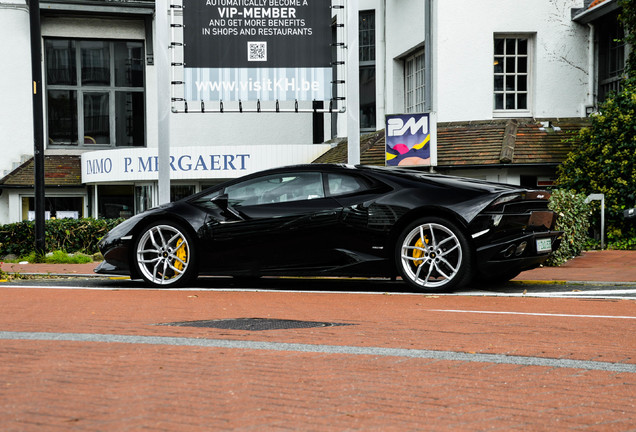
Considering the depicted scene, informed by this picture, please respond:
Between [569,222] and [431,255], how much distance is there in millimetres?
4435

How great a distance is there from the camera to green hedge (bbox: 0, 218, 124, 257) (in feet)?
54.9

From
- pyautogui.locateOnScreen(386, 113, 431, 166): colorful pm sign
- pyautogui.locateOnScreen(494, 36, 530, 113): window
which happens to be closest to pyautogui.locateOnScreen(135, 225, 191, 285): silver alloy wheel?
pyautogui.locateOnScreen(386, 113, 431, 166): colorful pm sign

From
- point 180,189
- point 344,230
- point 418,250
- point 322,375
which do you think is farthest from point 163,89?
point 180,189

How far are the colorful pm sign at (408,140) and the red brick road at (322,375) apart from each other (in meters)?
8.03

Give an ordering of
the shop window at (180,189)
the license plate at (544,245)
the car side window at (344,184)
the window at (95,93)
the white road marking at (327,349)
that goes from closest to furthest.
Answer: the white road marking at (327,349), the license plate at (544,245), the car side window at (344,184), the shop window at (180,189), the window at (95,93)

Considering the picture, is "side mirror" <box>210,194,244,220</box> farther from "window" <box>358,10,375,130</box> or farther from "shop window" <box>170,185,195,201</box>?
"shop window" <box>170,185,195,201</box>

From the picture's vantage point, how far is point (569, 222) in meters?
12.2

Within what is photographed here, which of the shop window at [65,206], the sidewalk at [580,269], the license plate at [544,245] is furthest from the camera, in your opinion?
the shop window at [65,206]

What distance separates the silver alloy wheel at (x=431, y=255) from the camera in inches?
332

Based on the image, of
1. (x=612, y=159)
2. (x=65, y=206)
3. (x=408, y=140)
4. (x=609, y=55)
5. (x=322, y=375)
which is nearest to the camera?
(x=322, y=375)

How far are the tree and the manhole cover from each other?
10.9m

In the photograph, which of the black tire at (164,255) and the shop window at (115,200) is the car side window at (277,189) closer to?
the black tire at (164,255)

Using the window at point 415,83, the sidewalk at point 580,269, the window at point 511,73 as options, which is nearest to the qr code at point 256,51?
the sidewalk at point 580,269

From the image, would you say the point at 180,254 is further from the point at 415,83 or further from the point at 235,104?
the point at 415,83
